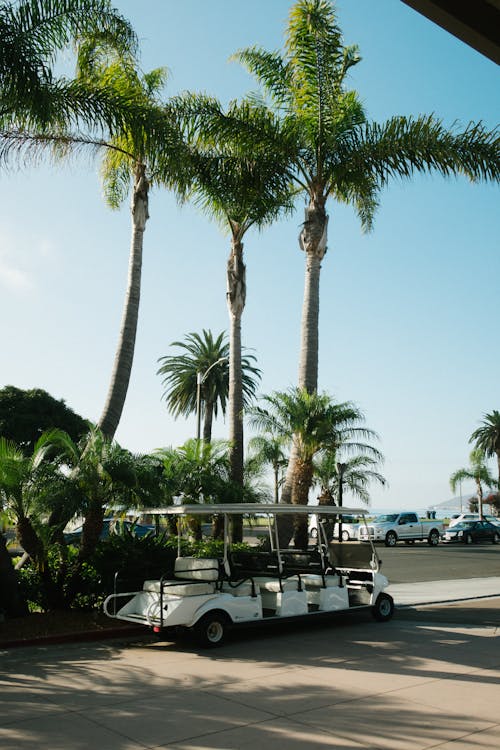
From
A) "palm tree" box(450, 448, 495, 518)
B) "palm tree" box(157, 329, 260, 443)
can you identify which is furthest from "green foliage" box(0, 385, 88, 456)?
"palm tree" box(450, 448, 495, 518)

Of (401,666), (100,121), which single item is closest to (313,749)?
(401,666)

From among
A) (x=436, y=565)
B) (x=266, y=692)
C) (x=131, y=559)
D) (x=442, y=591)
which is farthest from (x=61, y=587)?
(x=436, y=565)

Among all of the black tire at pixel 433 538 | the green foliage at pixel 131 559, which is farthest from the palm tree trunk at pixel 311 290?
the black tire at pixel 433 538

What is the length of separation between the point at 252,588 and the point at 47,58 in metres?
10.7

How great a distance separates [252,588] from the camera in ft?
34.3

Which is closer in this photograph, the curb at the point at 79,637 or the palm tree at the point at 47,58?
the curb at the point at 79,637

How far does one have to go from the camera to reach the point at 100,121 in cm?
1532

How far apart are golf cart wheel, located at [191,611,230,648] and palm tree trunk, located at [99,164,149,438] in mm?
6897

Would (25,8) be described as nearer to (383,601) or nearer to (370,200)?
(383,601)

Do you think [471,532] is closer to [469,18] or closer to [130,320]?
[130,320]

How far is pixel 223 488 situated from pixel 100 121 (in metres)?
10.1

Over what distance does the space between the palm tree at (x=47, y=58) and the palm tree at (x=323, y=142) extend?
19.4 ft

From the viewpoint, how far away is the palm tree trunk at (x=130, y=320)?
16.4 meters

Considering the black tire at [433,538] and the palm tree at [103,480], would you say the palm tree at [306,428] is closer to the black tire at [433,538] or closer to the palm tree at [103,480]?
the palm tree at [103,480]
